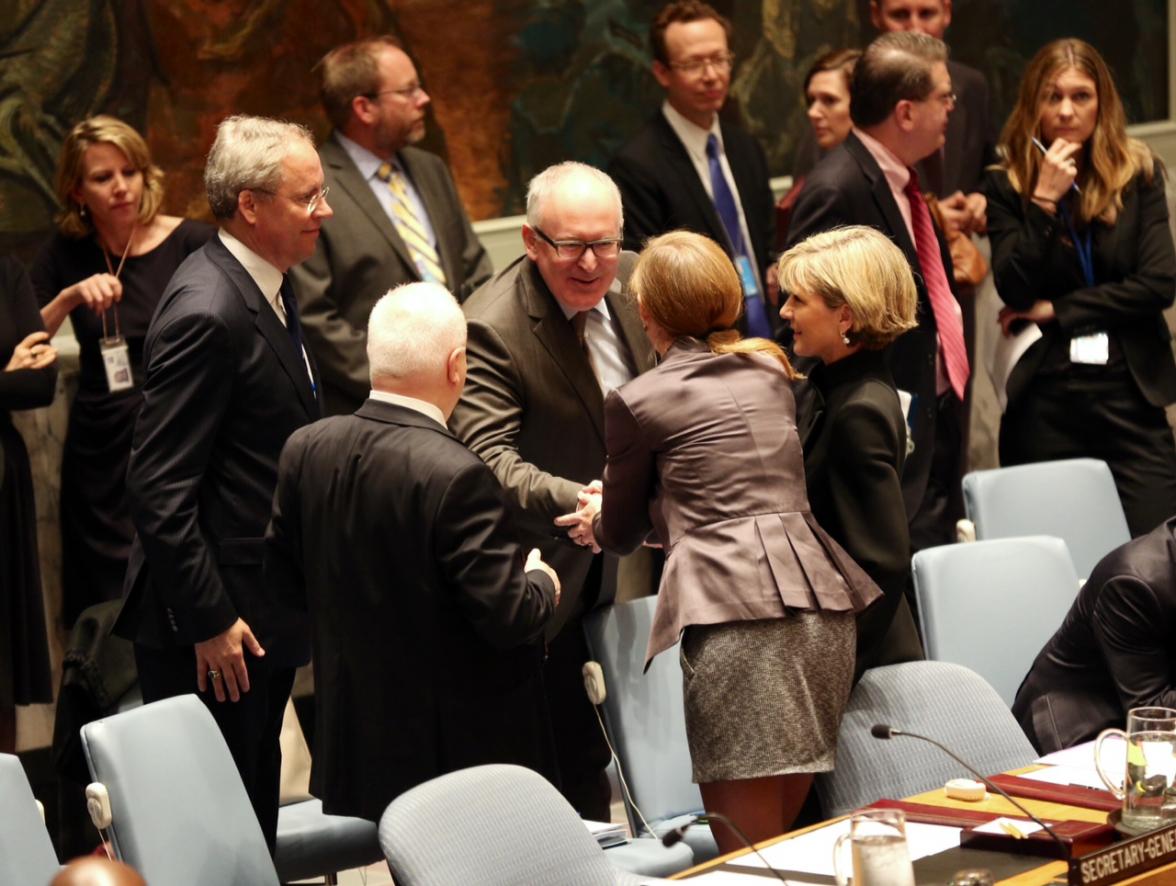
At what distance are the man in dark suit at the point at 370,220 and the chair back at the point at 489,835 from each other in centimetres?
274

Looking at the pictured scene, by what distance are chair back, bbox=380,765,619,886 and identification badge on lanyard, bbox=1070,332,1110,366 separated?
3.53 metres

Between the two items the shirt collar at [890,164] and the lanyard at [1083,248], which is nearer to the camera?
the shirt collar at [890,164]

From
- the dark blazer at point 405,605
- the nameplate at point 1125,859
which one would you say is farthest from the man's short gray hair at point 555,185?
the nameplate at point 1125,859

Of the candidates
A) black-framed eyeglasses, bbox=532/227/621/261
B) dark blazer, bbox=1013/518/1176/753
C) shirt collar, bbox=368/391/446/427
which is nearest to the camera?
shirt collar, bbox=368/391/446/427

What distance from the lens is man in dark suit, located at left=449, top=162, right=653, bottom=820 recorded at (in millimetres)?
4543

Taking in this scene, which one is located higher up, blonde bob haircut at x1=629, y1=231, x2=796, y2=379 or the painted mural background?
the painted mural background

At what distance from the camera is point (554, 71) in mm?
7953

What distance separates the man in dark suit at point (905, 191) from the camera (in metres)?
5.66

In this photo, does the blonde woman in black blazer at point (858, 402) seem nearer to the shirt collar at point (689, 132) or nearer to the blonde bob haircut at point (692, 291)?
the blonde bob haircut at point (692, 291)

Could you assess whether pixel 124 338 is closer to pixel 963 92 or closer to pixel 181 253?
pixel 181 253

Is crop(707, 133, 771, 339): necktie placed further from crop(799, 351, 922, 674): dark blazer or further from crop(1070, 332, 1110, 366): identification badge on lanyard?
crop(799, 351, 922, 674): dark blazer

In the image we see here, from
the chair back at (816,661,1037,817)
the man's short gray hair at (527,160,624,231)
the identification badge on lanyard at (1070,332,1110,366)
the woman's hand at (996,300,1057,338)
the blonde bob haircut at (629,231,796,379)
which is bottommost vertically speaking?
the chair back at (816,661,1037,817)

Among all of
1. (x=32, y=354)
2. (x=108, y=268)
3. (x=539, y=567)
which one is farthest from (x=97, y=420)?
(x=539, y=567)

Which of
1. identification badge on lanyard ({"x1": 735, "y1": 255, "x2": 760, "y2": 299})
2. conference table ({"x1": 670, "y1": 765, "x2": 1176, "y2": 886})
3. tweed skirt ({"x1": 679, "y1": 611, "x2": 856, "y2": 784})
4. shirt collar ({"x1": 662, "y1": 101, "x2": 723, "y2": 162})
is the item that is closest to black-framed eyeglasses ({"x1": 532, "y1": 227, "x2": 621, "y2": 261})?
tweed skirt ({"x1": 679, "y1": 611, "x2": 856, "y2": 784})
